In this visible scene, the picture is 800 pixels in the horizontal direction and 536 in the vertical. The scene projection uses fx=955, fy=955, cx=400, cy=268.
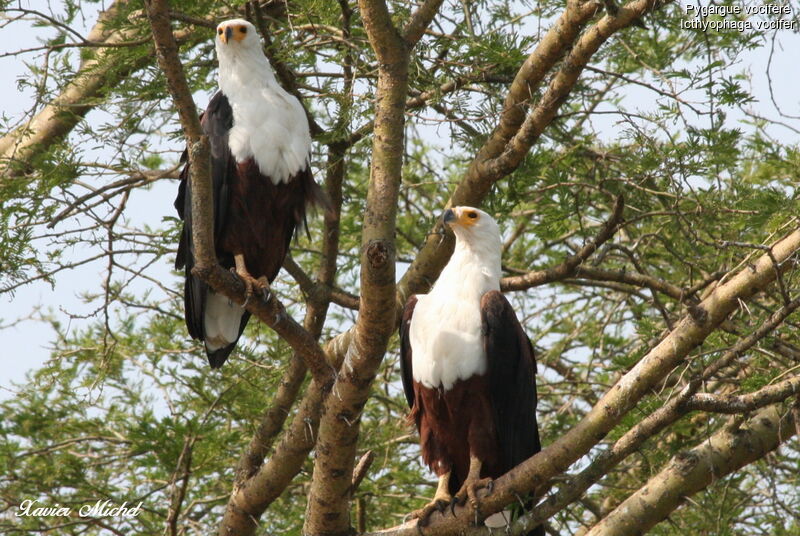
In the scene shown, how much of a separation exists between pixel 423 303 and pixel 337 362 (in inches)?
25.7

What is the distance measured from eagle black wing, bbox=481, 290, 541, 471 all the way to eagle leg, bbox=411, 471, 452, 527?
301 millimetres

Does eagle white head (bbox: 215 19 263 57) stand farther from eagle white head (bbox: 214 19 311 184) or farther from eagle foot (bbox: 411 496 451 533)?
eagle foot (bbox: 411 496 451 533)

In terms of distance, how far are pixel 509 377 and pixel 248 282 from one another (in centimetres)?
131

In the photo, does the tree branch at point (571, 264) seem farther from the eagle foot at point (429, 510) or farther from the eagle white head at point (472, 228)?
the eagle foot at point (429, 510)

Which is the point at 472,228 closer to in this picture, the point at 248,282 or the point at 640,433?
the point at 248,282

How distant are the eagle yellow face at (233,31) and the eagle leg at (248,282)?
112 centimetres

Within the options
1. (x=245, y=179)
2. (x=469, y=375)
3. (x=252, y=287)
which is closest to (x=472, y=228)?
(x=469, y=375)

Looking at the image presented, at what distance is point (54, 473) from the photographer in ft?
19.2

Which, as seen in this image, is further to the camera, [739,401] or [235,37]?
[235,37]

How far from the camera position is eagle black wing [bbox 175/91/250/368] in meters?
4.86

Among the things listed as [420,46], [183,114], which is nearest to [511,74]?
[420,46]

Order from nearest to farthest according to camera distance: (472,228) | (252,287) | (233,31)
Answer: (252,287), (472,228), (233,31)

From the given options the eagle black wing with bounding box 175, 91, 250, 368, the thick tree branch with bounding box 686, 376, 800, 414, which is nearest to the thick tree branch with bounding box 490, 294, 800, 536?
the thick tree branch with bounding box 686, 376, 800, 414

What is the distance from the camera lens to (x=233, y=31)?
4.97 m
